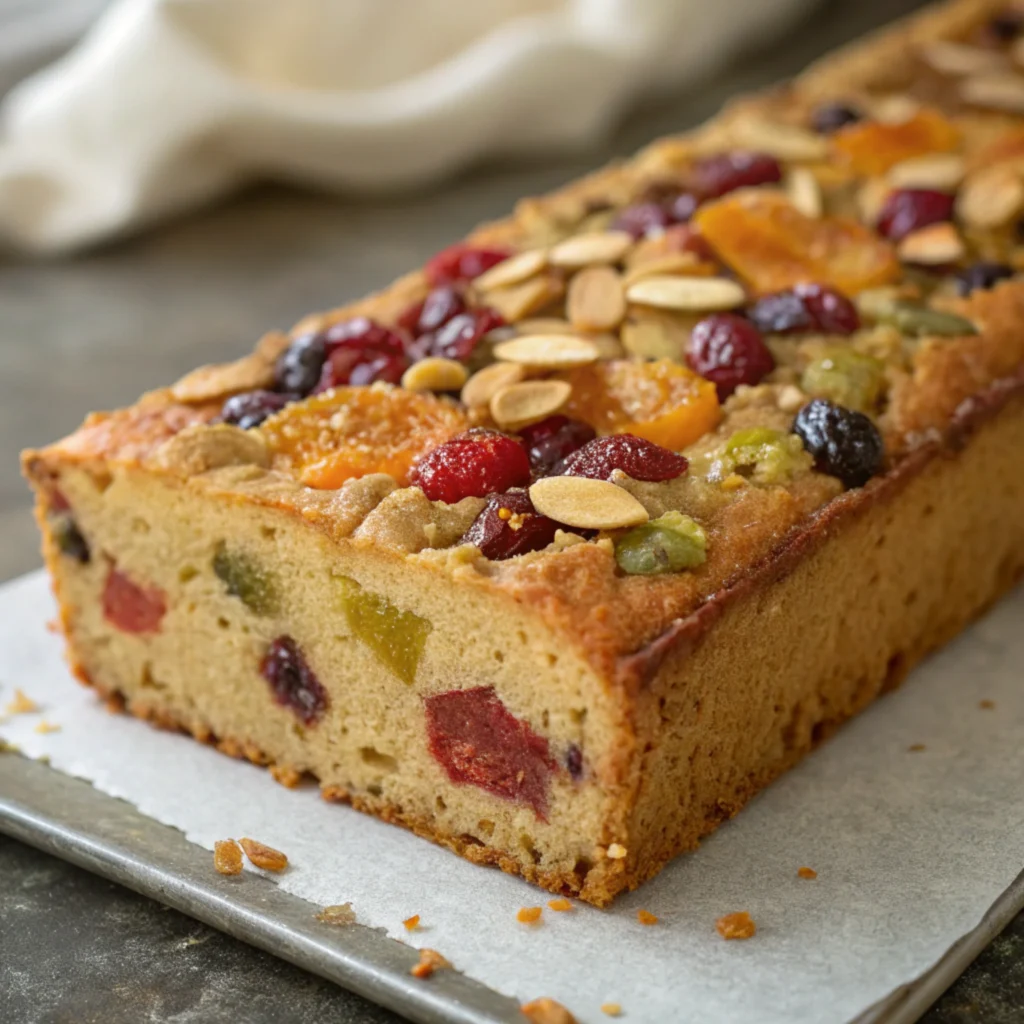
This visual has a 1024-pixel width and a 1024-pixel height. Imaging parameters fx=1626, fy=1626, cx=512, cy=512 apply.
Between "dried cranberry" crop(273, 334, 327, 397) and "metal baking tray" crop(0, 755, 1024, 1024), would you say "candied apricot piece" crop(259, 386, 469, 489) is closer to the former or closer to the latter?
"dried cranberry" crop(273, 334, 327, 397)

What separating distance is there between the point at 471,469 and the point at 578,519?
0.84 feet

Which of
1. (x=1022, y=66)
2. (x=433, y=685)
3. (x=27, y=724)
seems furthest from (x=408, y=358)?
(x=1022, y=66)

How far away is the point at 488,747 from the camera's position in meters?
2.93

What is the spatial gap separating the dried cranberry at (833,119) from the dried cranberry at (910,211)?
23.8 inches

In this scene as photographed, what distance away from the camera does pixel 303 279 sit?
615 centimetres

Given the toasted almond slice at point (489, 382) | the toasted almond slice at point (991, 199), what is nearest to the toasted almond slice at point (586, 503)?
the toasted almond slice at point (489, 382)

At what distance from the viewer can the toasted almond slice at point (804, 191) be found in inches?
161

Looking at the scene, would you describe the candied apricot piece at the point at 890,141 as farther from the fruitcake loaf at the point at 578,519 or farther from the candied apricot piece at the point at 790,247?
the candied apricot piece at the point at 790,247

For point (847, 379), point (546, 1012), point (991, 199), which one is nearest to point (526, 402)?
point (847, 379)

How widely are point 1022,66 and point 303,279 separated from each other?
2.66 m

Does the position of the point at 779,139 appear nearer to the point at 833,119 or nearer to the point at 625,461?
the point at 833,119

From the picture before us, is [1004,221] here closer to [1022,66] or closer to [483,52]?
[1022,66]

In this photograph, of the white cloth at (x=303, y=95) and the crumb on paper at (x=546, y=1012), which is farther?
the white cloth at (x=303, y=95)

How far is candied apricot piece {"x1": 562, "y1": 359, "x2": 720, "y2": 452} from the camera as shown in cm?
322
